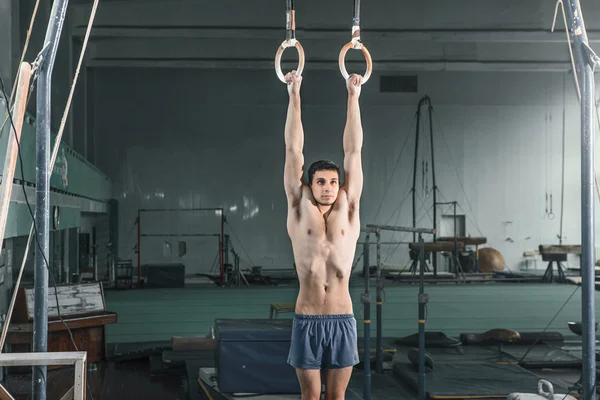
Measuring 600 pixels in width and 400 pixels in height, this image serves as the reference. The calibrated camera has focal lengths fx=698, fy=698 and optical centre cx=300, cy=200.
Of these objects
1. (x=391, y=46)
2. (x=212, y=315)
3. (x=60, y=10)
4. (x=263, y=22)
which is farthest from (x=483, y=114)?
(x=60, y=10)

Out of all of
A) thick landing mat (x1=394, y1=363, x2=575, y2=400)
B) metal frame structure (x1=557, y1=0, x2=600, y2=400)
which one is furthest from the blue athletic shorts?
thick landing mat (x1=394, y1=363, x2=575, y2=400)

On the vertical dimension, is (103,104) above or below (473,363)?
above

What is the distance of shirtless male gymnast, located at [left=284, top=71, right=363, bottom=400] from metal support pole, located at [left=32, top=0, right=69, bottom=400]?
57.1 inches

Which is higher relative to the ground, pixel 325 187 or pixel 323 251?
pixel 325 187

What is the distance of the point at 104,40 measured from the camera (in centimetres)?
1598

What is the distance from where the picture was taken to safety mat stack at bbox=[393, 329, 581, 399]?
6.85 meters

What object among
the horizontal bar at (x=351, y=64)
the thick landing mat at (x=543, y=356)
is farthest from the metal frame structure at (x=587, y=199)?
the horizontal bar at (x=351, y=64)

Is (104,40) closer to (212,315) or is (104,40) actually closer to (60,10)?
(212,315)

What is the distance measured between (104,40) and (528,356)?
38.4 ft

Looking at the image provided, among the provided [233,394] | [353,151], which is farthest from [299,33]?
[353,151]

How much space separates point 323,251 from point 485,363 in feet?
17.5

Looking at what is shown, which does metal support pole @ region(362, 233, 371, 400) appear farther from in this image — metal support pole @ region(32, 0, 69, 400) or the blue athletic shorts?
metal support pole @ region(32, 0, 69, 400)

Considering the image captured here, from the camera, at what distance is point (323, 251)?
12.1 ft

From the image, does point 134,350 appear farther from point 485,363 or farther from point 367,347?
point 485,363
